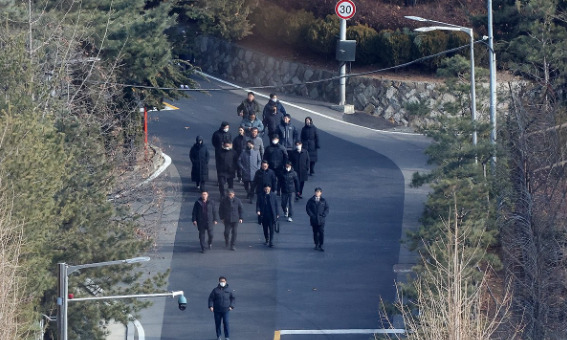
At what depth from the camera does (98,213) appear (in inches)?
727

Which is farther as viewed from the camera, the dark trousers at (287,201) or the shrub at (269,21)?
the shrub at (269,21)

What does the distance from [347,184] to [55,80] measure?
361 inches

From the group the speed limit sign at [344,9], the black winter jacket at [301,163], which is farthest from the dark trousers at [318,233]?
the speed limit sign at [344,9]

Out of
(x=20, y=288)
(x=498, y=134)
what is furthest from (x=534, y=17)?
(x=20, y=288)

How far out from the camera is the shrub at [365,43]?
3453 centimetres

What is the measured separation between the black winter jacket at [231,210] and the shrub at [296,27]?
14722mm

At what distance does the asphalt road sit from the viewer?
19.8 meters

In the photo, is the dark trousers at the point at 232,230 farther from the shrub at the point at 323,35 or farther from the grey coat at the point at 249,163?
the shrub at the point at 323,35

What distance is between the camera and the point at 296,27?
36.1 metres

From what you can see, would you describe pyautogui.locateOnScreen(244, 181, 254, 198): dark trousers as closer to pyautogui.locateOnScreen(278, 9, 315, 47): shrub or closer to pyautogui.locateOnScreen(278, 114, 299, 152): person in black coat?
pyautogui.locateOnScreen(278, 114, 299, 152): person in black coat

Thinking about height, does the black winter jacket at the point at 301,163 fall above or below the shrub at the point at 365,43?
below

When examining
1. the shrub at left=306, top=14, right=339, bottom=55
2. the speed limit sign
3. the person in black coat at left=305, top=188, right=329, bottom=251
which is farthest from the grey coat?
the shrub at left=306, top=14, right=339, bottom=55

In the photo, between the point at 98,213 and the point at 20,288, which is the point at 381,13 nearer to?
the point at 98,213

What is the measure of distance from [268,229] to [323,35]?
14.0 meters
